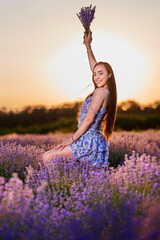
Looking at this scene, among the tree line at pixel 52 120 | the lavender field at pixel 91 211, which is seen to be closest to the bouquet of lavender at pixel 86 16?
the lavender field at pixel 91 211

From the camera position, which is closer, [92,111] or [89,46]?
[92,111]

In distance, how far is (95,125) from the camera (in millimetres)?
3859

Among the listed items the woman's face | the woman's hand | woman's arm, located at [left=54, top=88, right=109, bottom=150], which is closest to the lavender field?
woman's arm, located at [left=54, top=88, right=109, bottom=150]

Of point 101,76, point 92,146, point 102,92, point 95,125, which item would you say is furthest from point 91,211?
point 101,76

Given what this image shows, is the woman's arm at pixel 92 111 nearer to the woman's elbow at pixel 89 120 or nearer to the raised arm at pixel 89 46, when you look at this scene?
the woman's elbow at pixel 89 120

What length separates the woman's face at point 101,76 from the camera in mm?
3990

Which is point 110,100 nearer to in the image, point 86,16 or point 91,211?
point 86,16

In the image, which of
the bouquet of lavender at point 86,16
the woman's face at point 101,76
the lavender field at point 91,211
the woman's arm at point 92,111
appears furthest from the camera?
the bouquet of lavender at point 86,16

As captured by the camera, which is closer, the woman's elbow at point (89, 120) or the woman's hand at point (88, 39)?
the woman's elbow at point (89, 120)

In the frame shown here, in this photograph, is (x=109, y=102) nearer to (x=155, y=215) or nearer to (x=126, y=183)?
(x=126, y=183)

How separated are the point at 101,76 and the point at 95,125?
0.67 metres

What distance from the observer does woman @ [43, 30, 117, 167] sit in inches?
148

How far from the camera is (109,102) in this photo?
3.93 meters

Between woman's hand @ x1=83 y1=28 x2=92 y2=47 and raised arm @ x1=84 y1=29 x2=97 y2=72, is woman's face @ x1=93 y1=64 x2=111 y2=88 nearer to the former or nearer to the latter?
raised arm @ x1=84 y1=29 x2=97 y2=72
